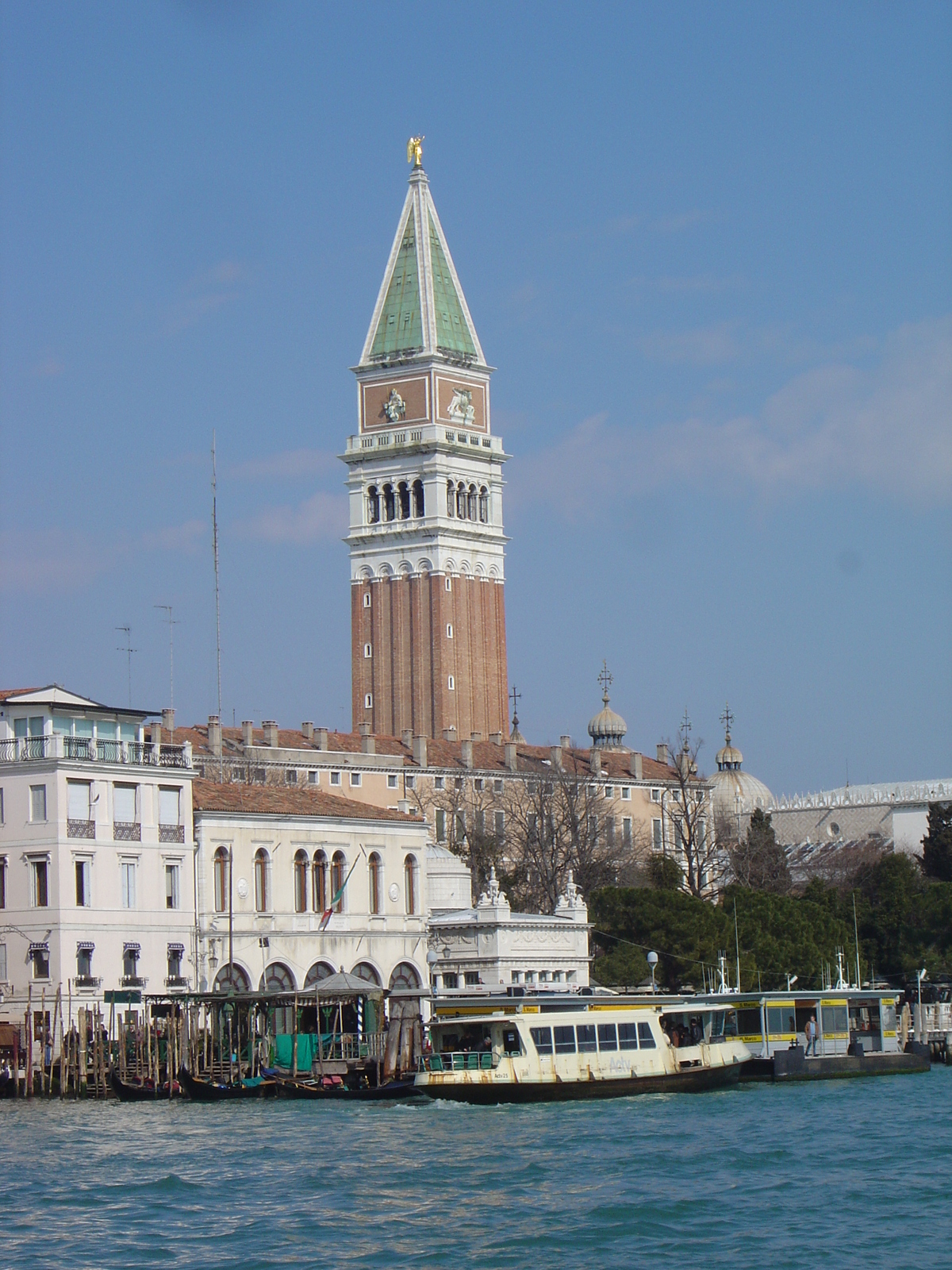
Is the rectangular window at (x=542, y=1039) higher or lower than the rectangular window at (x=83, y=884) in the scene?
lower

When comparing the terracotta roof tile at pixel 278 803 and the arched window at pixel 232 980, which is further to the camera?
the terracotta roof tile at pixel 278 803

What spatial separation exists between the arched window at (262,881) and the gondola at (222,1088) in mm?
9649

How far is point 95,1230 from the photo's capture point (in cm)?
3253

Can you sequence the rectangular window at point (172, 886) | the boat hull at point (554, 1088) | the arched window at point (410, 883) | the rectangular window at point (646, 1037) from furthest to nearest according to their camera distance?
the arched window at point (410, 883) → the rectangular window at point (172, 886) → the rectangular window at point (646, 1037) → the boat hull at point (554, 1088)

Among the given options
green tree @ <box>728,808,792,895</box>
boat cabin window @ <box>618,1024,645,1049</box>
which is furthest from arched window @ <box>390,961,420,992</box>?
green tree @ <box>728,808,792,895</box>

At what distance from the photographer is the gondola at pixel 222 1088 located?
166 ft

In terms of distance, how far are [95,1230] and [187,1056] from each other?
796 inches

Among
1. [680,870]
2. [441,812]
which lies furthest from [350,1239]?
[441,812]

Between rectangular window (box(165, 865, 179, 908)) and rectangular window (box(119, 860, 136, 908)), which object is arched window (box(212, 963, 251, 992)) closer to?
rectangular window (box(165, 865, 179, 908))

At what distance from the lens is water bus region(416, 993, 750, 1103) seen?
4859 cm

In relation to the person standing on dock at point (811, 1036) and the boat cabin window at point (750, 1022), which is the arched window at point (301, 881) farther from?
the person standing on dock at point (811, 1036)

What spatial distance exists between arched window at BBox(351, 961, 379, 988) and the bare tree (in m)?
19.5

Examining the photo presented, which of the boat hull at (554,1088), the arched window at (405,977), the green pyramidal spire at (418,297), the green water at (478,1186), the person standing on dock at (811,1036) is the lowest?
the green water at (478,1186)

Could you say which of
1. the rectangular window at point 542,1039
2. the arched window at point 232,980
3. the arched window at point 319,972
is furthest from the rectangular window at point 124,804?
the rectangular window at point 542,1039
